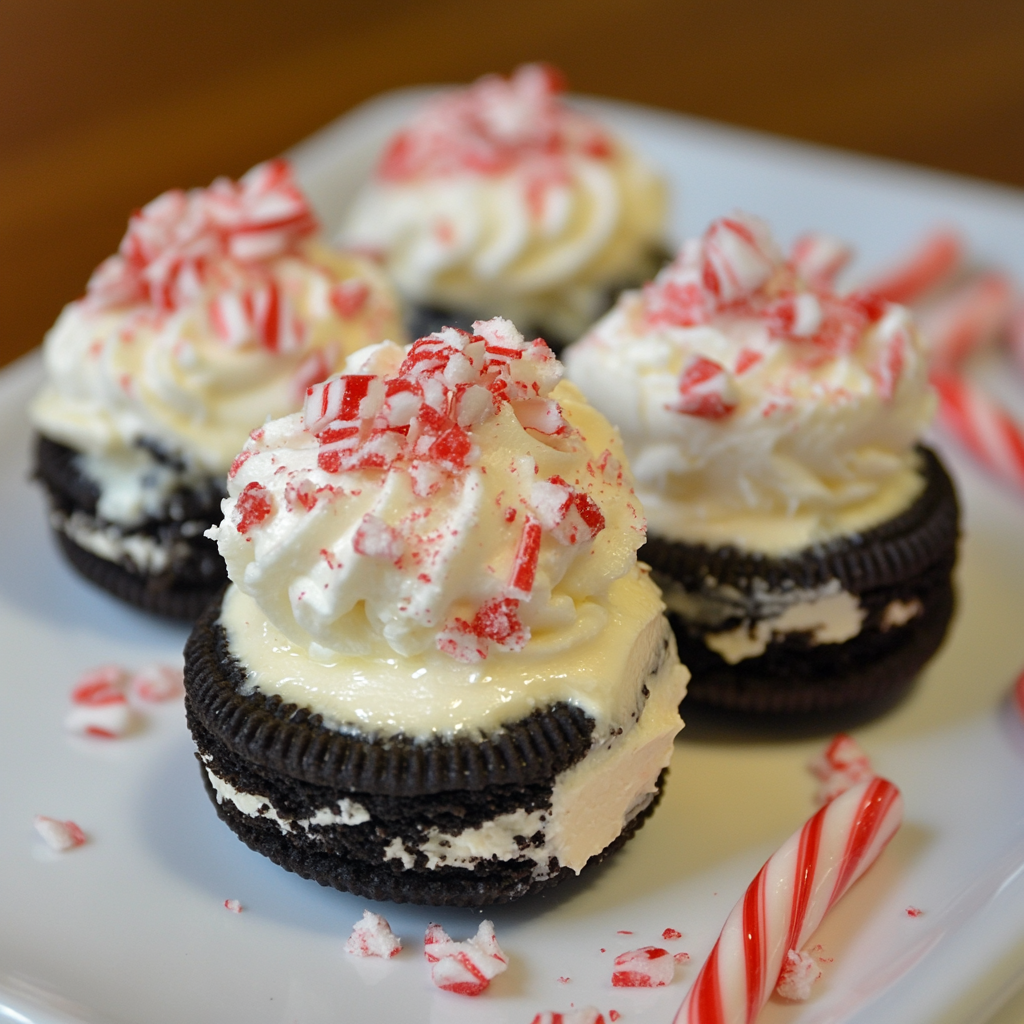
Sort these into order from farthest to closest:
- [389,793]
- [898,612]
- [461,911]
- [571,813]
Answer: [898,612]
[461,911]
[571,813]
[389,793]

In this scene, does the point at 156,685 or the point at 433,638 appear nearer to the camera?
the point at 433,638

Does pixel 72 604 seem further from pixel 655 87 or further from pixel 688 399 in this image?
pixel 655 87

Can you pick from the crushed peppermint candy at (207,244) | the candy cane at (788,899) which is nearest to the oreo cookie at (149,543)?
the crushed peppermint candy at (207,244)

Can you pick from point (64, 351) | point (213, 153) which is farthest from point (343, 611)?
point (213, 153)

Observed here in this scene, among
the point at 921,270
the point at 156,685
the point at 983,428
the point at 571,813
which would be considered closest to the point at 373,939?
the point at 571,813

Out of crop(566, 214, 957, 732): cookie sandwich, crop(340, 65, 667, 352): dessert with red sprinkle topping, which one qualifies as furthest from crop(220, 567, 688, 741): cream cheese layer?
crop(340, 65, 667, 352): dessert with red sprinkle topping

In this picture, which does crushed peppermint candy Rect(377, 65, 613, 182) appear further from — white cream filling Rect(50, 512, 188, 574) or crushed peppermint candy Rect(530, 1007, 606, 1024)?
crushed peppermint candy Rect(530, 1007, 606, 1024)

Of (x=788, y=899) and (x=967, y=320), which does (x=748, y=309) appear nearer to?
(x=788, y=899)
